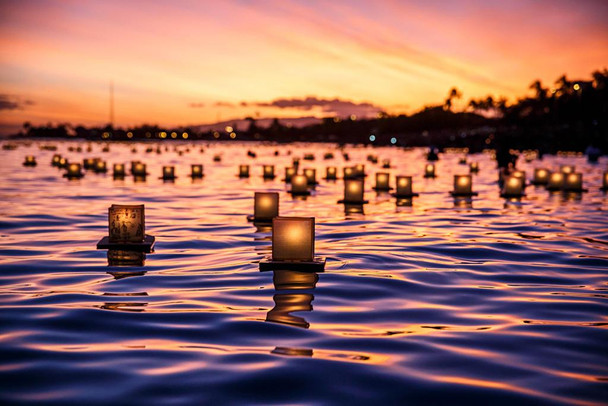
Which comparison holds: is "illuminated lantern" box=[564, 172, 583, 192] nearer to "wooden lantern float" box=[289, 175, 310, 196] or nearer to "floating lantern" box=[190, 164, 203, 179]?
"wooden lantern float" box=[289, 175, 310, 196]

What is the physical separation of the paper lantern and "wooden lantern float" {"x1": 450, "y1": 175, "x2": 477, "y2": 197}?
34.1ft

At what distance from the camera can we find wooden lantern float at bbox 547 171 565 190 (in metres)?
27.8

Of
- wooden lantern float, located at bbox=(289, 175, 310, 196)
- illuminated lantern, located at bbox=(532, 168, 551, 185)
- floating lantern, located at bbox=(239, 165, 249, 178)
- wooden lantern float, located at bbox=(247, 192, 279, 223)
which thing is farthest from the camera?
floating lantern, located at bbox=(239, 165, 249, 178)

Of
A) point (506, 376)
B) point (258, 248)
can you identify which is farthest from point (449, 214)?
point (506, 376)

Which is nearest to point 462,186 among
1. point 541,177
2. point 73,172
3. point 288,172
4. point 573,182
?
point 573,182

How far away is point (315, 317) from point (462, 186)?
727 inches

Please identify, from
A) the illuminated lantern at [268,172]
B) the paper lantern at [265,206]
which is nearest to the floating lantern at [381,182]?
the illuminated lantern at [268,172]

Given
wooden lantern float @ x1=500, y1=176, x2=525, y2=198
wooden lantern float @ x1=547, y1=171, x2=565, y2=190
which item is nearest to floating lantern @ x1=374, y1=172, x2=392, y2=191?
wooden lantern float @ x1=500, y1=176, x2=525, y2=198

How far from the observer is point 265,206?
16656 mm

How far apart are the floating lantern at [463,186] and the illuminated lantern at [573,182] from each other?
483 cm

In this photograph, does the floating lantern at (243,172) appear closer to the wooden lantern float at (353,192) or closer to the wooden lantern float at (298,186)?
the wooden lantern float at (298,186)

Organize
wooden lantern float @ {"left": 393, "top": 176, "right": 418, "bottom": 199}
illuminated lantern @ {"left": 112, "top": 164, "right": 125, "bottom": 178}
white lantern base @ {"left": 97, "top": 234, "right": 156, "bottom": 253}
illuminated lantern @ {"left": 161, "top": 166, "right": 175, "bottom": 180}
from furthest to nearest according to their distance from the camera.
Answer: illuminated lantern @ {"left": 112, "top": 164, "right": 125, "bottom": 178}, illuminated lantern @ {"left": 161, "top": 166, "right": 175, "bottom": 180}, wooden lantern float @ {"left": 393, "top": 176, "right": 418, "bottom": 199}, white lantern base @ {"left": 97, "top": 234, "right": 156, "bottom": 253}

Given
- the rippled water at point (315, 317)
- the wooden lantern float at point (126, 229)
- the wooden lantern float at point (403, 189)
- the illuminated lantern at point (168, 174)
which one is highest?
the illuminated lantern at point (168, 174)

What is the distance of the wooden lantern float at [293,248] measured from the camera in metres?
10.2
